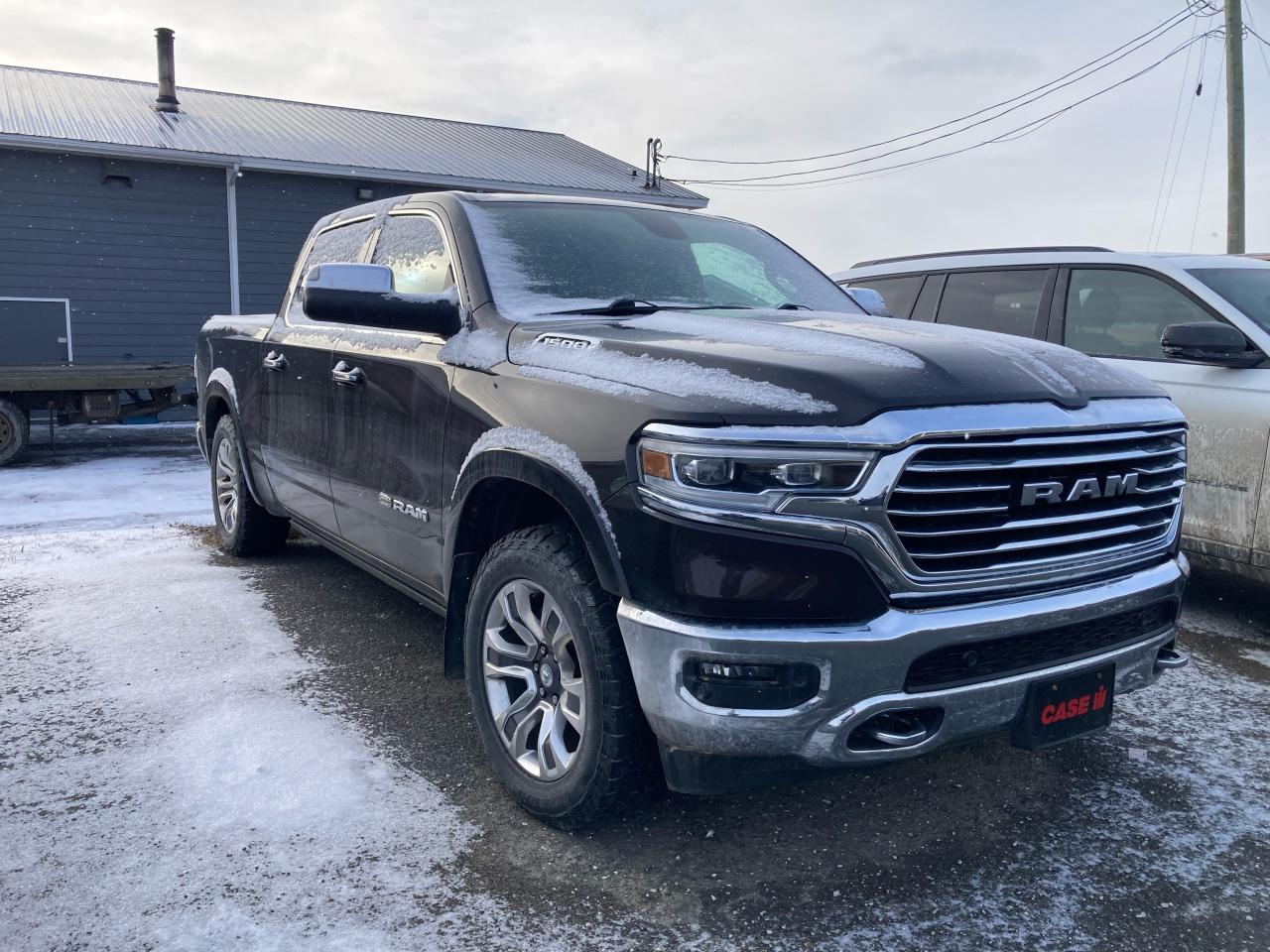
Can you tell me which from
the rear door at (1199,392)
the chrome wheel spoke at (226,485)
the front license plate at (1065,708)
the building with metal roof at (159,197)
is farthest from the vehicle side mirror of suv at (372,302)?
the building with metal roof at (159,197)

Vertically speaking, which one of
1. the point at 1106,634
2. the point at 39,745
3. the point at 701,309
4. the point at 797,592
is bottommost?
the point at 39,745

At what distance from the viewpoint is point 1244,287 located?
5.30 m

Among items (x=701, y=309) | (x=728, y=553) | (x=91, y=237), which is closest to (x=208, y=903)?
(x=728, y=553)

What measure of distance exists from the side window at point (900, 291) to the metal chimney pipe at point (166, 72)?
14781 mm

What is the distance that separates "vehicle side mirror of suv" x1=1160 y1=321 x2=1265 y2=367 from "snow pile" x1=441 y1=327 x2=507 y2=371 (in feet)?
11.1

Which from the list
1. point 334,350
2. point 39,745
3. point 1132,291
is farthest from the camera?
point 1132,291

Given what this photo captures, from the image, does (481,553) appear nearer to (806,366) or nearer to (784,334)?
(784,334)

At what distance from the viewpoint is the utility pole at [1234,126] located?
623 inches

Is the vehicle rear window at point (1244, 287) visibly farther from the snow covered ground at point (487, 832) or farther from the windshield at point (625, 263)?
the windshield at point (625, 263)

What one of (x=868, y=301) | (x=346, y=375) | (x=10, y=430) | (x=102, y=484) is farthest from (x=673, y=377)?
(x=10, y=430)

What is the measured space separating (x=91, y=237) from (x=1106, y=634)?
1540 centimetres

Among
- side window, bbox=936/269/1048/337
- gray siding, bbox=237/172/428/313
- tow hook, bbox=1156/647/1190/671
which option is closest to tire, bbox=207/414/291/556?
side window, bbox=936/269/1048/337

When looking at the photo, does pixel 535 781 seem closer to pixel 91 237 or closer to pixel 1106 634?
pixel 1106 634

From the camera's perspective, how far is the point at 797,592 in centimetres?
235
